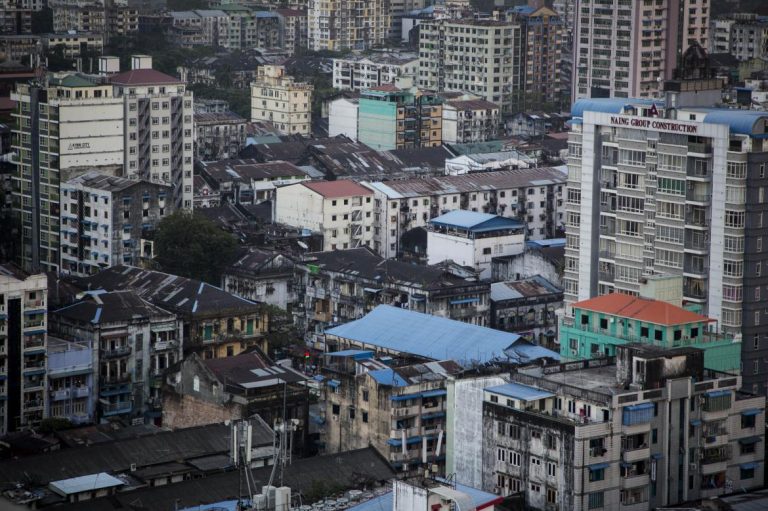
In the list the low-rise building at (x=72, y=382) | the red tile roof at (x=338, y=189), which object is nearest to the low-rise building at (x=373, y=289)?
the red tile roof at (x=338, y=189)

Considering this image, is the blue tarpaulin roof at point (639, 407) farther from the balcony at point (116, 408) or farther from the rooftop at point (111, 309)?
the rooftop at point (111, 309)

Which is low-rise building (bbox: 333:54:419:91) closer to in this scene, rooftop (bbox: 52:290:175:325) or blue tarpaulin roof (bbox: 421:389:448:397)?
rooftop (bbox: 52:290:175:325)

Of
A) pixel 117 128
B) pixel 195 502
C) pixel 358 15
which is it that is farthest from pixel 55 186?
pixel 358 15

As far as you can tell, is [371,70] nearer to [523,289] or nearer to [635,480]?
[523,289]

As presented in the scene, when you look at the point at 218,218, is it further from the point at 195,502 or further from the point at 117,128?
the point at 195,502

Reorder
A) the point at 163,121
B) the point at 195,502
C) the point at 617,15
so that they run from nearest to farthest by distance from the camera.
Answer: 1. the point at 195,502
2. the point at 163,121
3. the point at 617,15

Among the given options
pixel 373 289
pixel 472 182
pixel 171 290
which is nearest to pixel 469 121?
pixel 472 182
